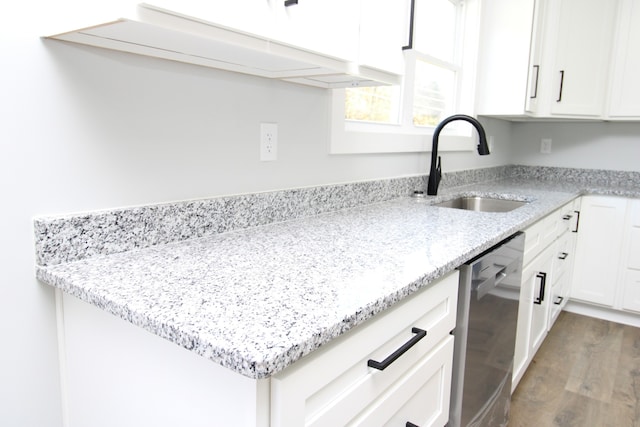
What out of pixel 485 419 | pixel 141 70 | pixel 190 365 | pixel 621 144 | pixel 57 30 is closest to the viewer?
pixel 190 365

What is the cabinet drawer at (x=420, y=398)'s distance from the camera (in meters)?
0.87

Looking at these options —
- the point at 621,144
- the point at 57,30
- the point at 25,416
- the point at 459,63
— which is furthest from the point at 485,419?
the point at 621,144

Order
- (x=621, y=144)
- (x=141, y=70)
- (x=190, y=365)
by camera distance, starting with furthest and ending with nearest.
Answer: (x=621, y=144)
(x=141, y=70)
(x=190, y=365)

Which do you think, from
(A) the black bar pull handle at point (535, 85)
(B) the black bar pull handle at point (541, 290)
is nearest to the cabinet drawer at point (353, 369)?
(B) the black bar pull handle at point (541, 290)

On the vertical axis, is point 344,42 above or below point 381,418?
above

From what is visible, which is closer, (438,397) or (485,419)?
(438,397)

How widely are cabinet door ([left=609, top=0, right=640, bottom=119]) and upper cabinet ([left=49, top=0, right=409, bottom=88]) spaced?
230cm

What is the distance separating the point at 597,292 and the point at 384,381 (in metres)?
2.59

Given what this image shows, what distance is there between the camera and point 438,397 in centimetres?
115

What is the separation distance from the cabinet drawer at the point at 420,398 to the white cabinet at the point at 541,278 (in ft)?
2.43

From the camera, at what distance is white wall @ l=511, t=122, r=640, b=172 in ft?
10.5

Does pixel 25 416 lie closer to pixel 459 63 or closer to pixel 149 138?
pixel 149 138

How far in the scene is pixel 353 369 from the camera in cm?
77

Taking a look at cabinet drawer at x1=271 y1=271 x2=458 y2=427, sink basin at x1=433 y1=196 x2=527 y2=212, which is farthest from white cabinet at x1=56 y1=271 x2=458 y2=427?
sink basin at x1=433 y1=196 x2=527 y2=212
